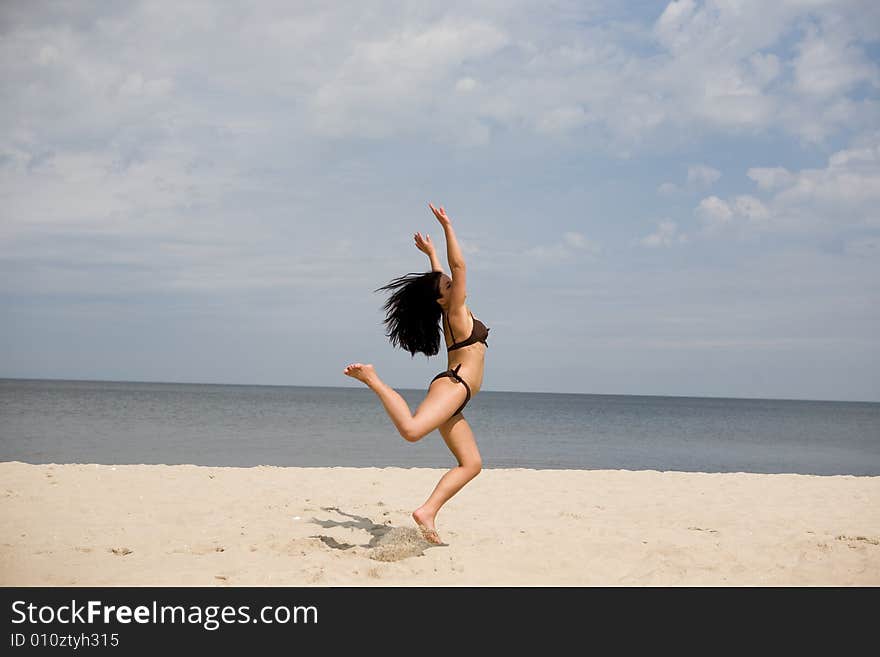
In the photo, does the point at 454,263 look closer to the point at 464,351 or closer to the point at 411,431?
the point at 464,351

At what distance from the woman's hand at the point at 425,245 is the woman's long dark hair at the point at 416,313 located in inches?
9.4

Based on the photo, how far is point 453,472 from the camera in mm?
5883

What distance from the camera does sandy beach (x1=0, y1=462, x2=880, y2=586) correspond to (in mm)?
5020

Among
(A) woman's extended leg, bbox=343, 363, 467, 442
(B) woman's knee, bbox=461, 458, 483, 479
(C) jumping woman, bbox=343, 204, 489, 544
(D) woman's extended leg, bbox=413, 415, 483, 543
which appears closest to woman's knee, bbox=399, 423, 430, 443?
(A) woman's extended leg, bbox=343, 363, 467, 442

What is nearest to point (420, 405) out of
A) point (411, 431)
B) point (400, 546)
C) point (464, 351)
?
point (411, 431)

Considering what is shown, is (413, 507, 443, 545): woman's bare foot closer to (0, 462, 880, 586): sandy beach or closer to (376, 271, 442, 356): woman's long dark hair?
(0, 462, 880, 586): sandy beach

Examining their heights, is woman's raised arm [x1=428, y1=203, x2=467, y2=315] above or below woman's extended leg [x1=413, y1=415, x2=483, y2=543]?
above

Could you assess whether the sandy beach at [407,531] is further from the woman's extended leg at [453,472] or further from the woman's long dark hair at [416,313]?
the woman's long dark hair at [416,313]

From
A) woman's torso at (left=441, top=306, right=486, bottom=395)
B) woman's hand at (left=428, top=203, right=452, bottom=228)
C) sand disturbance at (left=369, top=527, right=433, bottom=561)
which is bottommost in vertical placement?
sand disturbance at (left=369, top=527, right=433, bottom=561)

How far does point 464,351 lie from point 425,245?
864 mm

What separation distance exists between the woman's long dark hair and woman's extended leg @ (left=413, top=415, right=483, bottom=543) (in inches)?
23.0

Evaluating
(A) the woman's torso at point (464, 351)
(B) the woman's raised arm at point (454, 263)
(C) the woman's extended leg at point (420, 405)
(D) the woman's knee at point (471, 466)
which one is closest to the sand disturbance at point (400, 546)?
(D) the woman's knee at point (471, 466)

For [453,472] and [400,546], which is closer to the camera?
[400,546]

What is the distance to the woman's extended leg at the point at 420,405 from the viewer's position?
5082mm
